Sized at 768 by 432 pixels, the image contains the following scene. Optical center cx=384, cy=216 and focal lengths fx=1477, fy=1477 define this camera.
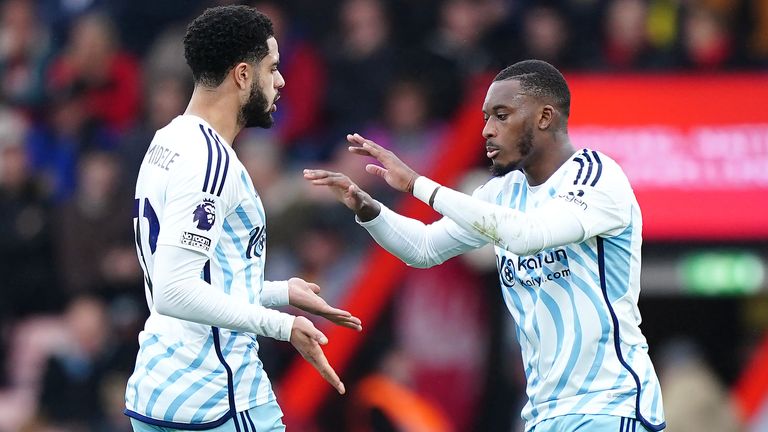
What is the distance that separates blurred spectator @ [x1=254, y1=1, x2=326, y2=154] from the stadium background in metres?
0.02

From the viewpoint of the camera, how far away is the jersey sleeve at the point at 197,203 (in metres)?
5.39

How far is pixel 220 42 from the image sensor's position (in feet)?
18.9

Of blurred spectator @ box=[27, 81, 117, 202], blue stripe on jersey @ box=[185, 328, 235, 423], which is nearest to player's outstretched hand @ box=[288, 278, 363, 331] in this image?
blue stripe on jersey @ box=[185, 328, 235, 423]

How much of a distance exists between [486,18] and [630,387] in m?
7.74

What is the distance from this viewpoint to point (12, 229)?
1262 cm

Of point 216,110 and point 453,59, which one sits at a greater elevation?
point 453,59

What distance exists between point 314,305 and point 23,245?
24.0 feet

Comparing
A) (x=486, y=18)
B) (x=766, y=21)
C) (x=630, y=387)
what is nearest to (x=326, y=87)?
(x=486, y=18)

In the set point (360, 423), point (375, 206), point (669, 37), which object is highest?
point (669, 37)

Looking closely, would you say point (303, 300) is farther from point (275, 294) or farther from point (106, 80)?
point (106, 80)

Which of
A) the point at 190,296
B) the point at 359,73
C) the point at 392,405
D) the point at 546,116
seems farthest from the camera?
the point at 359,73

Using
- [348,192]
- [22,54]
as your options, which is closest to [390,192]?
[22,54]

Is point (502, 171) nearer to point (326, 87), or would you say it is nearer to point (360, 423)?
point (360, 423)

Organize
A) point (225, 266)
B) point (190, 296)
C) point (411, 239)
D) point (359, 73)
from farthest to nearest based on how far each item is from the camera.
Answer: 1. point (359, 73)
2. point (411, 239)
3. point (225, 266)
4. point (190, 296)
